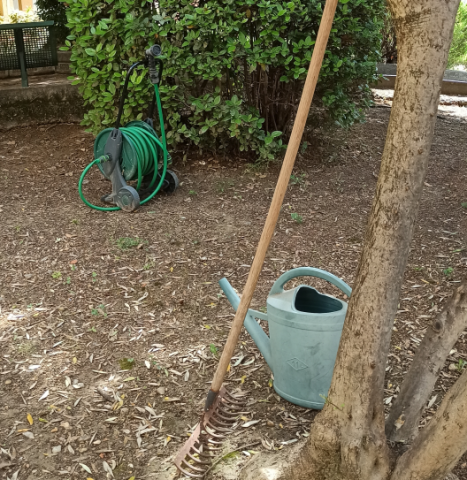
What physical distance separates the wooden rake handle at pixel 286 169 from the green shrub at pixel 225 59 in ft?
9.47

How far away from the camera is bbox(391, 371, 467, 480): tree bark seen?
1708 millimetres

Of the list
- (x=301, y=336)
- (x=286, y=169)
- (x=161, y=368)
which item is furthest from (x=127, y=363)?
(x=286, y=169)

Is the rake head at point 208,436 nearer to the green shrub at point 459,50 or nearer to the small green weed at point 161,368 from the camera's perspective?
the small green weed at point 161,368

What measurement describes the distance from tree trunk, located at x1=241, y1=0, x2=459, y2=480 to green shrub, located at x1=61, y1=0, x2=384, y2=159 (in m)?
3.19

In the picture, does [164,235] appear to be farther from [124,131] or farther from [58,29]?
[58,29]

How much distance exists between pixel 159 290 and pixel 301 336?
1448 mm

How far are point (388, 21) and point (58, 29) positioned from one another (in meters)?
5.01

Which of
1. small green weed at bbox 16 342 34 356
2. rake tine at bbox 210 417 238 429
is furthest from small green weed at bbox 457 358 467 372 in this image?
small green weed at bbox 16 342 34 356

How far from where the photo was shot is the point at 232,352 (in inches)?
97.0

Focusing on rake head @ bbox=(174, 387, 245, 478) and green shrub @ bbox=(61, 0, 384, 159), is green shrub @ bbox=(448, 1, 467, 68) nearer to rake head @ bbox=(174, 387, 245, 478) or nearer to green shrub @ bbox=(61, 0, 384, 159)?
green shrub @ bbox=(61, 0, 384, 159)

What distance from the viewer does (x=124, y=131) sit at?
15.6 feet

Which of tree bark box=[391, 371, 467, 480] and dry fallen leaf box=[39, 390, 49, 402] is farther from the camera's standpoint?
dry fallen leaf box=[39, 390, 49, 402]

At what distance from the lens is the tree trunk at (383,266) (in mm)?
1710

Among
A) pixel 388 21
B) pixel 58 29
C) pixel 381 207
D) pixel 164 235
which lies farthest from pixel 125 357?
pixel 388 21
